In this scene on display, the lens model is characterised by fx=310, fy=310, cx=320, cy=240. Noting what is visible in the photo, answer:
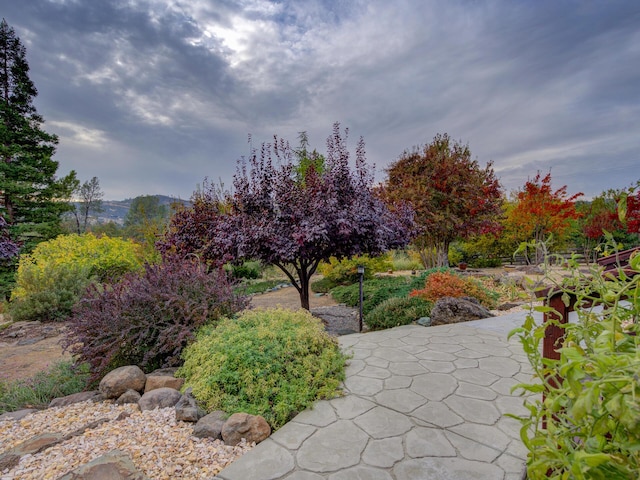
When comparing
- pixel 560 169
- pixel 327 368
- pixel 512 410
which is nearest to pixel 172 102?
pixel 327 368

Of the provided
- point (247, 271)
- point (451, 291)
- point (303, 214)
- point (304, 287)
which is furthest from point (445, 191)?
point (247, 271)

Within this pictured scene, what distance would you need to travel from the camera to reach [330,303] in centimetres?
887

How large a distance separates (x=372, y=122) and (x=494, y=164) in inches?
206

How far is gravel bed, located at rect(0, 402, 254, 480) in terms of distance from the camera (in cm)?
182

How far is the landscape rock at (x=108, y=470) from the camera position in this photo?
1.60 metres

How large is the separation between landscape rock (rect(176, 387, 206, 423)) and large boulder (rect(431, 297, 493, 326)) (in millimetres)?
4034

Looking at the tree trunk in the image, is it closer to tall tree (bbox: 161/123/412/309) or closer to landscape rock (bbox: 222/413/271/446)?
tall tree (bbox: 161/123/412/309)

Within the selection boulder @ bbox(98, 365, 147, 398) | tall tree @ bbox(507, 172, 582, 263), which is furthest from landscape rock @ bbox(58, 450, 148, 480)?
tall tree @ bbox(507, 172, 582, 263)

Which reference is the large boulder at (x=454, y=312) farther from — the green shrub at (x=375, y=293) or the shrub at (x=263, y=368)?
the shrub at (x=263, y=368)

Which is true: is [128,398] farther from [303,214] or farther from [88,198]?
[88,198]

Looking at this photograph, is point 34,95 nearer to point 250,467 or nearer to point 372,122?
point 372,122

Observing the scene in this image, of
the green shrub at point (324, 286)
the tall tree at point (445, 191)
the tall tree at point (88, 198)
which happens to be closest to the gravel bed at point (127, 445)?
the green shrub at point (324, 286)

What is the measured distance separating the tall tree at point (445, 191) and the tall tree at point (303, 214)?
4.51 metres

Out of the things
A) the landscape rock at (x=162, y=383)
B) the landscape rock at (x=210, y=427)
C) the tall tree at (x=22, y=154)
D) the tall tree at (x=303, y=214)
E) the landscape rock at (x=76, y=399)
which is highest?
the tall tree at (x=22, y=154)
